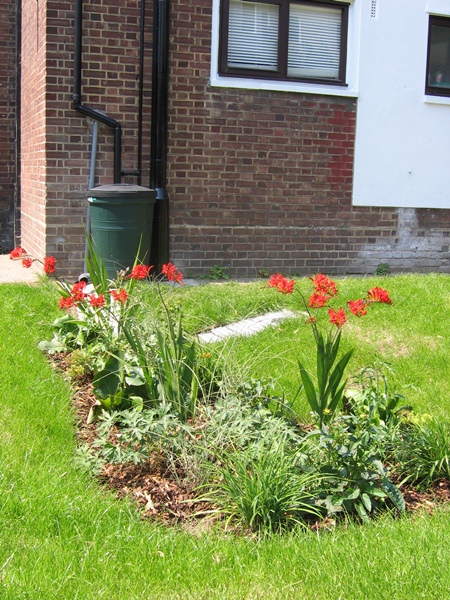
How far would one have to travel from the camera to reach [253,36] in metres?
9.12

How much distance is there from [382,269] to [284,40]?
3081 mm

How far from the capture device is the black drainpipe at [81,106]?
8.17 meters

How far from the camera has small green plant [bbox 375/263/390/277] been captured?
995 cm

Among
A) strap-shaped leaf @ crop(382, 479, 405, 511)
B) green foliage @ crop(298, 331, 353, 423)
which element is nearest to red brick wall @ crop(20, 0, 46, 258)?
green foliage @ crop(298, 331, 353, 423)

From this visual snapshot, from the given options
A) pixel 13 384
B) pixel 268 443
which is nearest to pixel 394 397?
pixel 268 443

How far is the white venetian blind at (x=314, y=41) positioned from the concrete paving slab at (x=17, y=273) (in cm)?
387

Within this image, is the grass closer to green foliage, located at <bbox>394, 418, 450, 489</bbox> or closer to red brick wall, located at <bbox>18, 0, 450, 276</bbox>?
green foliage, located at <bbox>394, 418, 450, 489</bbox>

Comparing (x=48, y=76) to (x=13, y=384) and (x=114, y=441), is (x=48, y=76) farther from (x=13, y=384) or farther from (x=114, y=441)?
(x=114, y=441)

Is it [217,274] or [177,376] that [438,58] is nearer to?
[217,274]

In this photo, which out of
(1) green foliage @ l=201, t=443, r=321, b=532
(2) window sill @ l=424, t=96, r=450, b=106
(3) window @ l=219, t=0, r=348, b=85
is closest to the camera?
(1) green foliage @ l=201, t=443, r=321, b=532

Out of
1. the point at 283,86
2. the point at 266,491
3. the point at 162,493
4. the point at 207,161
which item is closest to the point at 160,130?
the point at 207,161

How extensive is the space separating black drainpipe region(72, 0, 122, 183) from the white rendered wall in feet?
9.84

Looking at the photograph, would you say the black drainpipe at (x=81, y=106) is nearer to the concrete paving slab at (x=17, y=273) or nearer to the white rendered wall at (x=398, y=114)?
the concrete paving slab at (x=17, y=273)

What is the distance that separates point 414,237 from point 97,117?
14.4 ft
